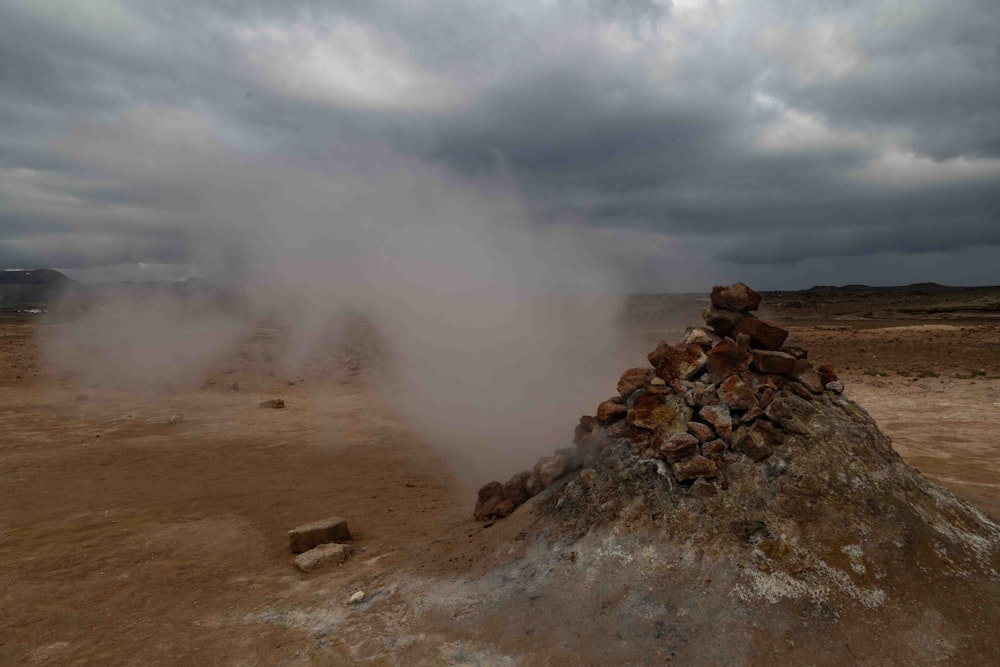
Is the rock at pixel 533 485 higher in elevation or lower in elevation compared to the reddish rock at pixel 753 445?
lower

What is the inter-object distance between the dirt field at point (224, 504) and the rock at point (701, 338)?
9.89 ft

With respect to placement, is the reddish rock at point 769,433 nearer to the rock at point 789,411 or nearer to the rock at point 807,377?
the rock at point 789,411

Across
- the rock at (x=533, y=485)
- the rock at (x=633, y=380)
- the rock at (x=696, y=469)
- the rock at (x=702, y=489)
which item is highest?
the rock at (x=633, y=380)

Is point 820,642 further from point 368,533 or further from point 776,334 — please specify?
point 368,533

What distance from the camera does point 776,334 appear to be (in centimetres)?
534

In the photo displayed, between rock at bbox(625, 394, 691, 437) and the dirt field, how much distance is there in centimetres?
206

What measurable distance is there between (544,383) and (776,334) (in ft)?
22.0

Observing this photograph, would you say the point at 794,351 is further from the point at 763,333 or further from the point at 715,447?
the point at 715,447

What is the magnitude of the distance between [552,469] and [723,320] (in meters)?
2.34

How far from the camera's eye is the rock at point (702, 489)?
14.7 ft

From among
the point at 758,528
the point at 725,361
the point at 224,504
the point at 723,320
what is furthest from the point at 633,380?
the point at 224,504

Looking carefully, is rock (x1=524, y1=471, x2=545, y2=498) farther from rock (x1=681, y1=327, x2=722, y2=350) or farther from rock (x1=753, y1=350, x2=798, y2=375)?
rock (x1=753, y1=350, x2=798, y2=375)

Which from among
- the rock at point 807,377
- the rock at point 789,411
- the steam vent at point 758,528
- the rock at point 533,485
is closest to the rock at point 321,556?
the steam vent at point 758,528

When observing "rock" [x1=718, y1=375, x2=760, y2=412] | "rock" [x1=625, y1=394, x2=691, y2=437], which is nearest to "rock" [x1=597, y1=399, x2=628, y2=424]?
"rock" [x1=625, y1=394, x2=691, y2=437]
